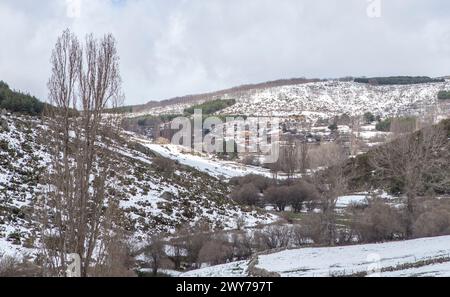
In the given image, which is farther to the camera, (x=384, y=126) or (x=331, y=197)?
(x=384, y=126)

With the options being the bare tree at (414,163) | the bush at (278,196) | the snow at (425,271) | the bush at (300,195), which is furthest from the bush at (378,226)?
the bush at (278,196)

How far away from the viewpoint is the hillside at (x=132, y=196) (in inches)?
922

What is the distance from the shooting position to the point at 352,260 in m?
22.1

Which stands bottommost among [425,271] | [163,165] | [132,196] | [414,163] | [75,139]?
[132,196]

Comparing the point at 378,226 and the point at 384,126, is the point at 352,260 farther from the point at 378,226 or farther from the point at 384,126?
the point at 384,126

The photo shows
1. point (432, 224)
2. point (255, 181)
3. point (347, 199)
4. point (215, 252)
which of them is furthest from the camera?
point (255, 181)

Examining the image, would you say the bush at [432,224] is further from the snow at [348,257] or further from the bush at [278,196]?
the bush at [278,196]

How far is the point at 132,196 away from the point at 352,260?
17800mm

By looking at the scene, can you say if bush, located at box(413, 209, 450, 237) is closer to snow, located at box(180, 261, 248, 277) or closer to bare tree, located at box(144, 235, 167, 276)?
snow, located at box(180, 261, 248, 277)

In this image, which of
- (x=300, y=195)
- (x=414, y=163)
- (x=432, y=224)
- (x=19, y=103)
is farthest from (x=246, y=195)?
(x=19, y=103)

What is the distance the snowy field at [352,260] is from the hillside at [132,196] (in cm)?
753
